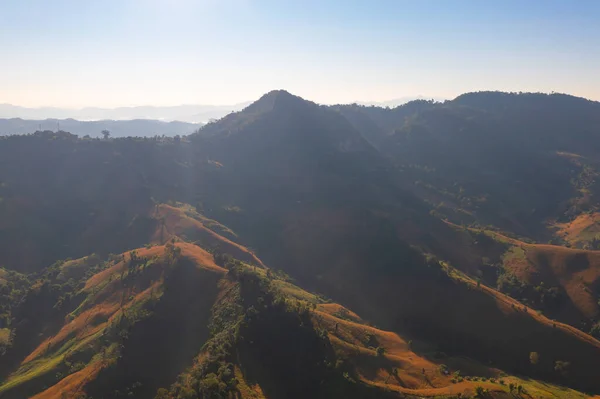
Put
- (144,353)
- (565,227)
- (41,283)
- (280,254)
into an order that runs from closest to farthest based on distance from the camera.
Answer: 1. (144,353)
2. (41,283)
3. (280,254)
4. (565,227)

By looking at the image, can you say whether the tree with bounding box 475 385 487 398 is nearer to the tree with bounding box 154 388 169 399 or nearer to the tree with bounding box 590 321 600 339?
the tree with bounding box 154 388 169 399

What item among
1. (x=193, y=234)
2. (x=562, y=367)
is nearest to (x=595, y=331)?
(x=562, y=367)

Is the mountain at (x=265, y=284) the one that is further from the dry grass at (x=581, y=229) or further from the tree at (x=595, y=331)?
the dry grass at (x=581, y=229)

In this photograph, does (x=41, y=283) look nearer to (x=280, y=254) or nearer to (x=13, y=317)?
(x=13, y=317)

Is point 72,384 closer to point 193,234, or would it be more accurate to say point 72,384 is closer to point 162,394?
point 162,394

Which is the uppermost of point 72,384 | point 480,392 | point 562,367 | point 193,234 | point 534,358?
point 193,234

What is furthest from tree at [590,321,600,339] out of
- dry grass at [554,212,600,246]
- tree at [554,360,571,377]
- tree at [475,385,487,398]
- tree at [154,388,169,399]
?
tree at [154,388,169,399]

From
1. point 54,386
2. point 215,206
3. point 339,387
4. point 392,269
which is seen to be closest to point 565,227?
Answer: point 392,269

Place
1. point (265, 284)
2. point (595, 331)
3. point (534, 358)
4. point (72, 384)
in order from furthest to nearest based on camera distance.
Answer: point (595, 331), point (534, 358), point (265, 284), point (72, 384)

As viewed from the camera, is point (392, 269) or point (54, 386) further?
point (392, 269)
